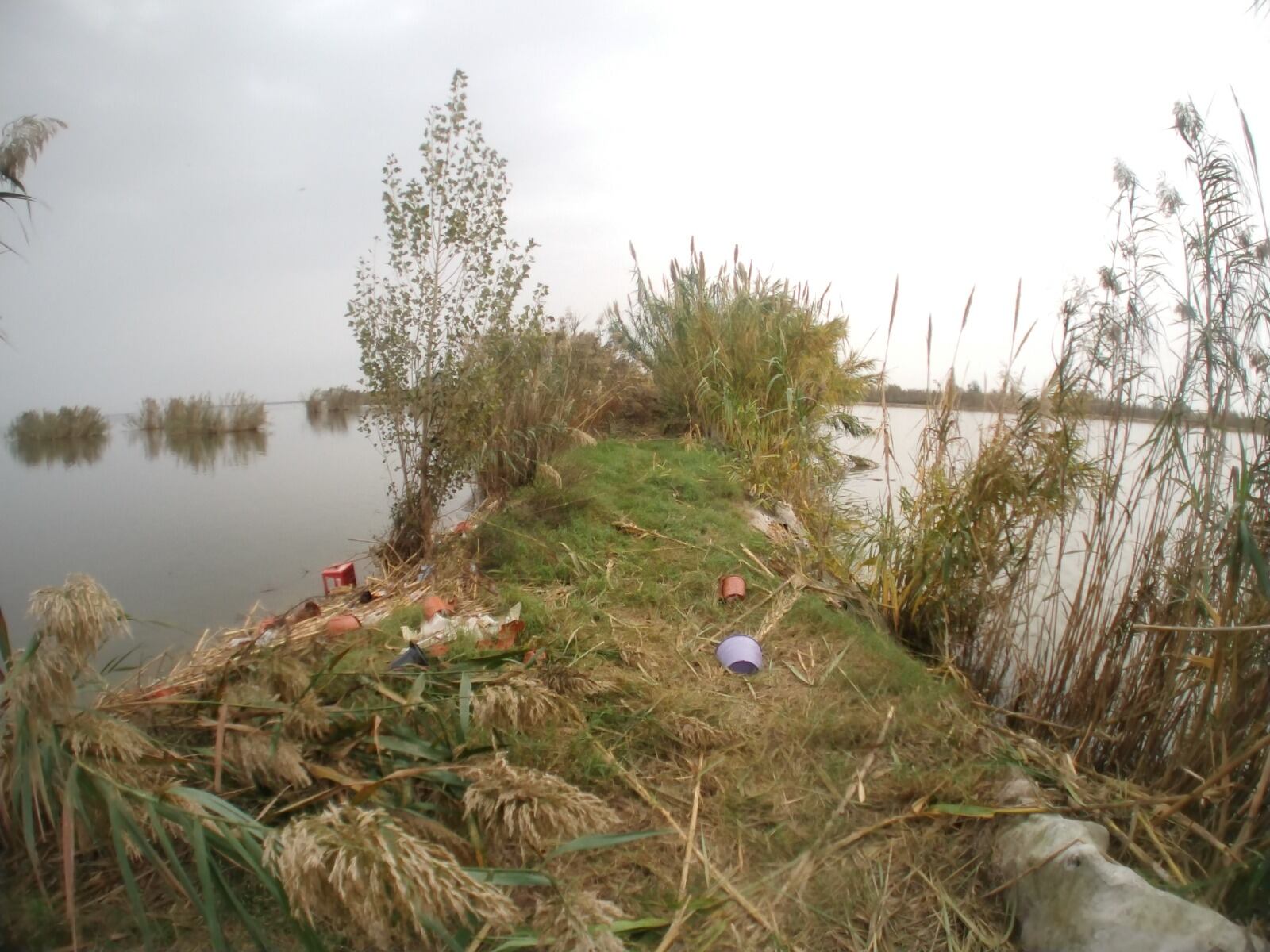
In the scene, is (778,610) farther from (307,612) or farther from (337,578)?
(337,578)

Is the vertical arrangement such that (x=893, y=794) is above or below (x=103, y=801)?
below

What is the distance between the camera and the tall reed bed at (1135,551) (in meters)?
1.77

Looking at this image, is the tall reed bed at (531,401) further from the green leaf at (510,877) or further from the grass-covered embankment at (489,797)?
the green leaf at (510,877)

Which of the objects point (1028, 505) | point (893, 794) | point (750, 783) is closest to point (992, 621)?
point (1028, 505)

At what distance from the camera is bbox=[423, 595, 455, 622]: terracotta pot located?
3.17 meters

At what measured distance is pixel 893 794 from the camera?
2033 millimetres

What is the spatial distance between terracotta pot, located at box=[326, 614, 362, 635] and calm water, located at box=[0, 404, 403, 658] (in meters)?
0.49

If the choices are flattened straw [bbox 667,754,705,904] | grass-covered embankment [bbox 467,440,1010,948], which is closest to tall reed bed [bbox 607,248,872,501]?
grass-covered embankment [bbox 467,440,1010,948]

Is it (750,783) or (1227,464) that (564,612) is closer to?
(750,783)

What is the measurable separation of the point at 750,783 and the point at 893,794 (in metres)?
0.40

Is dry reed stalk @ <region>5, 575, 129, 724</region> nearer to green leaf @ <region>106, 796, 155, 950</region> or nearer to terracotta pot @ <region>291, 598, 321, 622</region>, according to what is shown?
green leaf @ <region>106, 796, 155, 950</region>

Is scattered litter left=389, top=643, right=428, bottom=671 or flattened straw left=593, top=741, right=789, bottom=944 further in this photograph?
scattered litter left=389, top=643, right=428, bottom=671

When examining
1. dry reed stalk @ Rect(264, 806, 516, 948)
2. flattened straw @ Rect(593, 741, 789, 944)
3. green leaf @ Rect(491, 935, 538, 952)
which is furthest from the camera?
flattened straw @ Rect(593, 741, 789, 944)

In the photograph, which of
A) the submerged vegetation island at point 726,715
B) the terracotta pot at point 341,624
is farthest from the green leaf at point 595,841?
the terracotta pot at point 341,624
